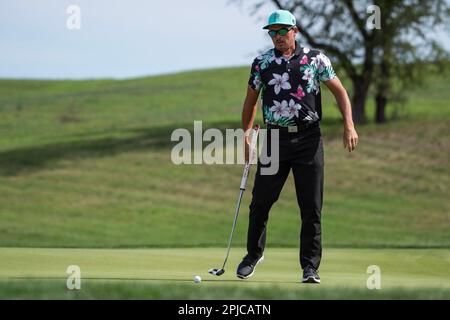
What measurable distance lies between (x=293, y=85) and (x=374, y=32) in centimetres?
2624

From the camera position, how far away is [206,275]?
315 inches

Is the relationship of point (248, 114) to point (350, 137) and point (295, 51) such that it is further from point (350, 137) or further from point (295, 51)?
point (350, 137)

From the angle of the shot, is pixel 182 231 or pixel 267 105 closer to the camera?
pixel 267 105

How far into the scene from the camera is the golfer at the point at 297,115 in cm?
792

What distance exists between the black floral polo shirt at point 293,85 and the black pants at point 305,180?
15cm

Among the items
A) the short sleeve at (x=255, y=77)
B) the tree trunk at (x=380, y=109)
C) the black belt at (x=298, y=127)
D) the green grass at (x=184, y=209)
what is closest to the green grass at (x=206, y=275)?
the green grass at (x=184, y=209)

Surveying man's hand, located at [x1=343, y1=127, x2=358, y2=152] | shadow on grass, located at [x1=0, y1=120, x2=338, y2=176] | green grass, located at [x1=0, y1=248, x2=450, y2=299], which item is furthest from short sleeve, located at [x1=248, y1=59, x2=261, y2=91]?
shadow on grass, located at [x1=0, y1=120, x2=338, y2=176]

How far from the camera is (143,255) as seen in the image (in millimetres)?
10383

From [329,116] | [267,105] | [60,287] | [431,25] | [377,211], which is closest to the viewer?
[60,287]

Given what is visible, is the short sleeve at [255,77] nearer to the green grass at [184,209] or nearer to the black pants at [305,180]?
the black pants at [305,180]

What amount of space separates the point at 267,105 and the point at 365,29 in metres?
26.3

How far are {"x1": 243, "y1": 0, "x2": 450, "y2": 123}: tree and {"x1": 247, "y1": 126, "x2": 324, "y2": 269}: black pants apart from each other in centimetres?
2504
